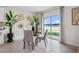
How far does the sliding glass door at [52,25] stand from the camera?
2.51 m

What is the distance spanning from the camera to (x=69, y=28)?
2.48 m

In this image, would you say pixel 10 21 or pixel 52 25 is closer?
pixel 10 21

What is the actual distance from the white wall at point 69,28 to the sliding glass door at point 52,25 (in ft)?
0.57

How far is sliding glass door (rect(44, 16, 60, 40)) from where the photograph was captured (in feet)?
8.23

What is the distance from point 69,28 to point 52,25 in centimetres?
44

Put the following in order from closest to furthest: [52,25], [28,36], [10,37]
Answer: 1. [10,37]
2. [28,36]
3. [52,25]

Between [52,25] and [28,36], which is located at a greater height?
[52,25]

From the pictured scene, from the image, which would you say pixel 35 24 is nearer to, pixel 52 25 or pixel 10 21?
pixel 52 25

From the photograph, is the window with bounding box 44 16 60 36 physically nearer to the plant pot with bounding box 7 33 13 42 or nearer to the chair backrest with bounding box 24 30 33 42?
the chair backrest with bounding box 24 30 33 42

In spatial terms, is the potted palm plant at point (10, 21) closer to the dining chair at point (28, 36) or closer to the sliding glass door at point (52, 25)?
the dining chair at point (28, 36)

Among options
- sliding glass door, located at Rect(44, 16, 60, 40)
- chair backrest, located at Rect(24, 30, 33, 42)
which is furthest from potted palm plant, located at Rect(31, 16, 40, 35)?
sliding glass door, located at Rect(44, 16, 60, 40)

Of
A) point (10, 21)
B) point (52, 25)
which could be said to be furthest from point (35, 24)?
point (10, 21)

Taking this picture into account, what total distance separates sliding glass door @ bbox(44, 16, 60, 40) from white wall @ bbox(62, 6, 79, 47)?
175 mm
